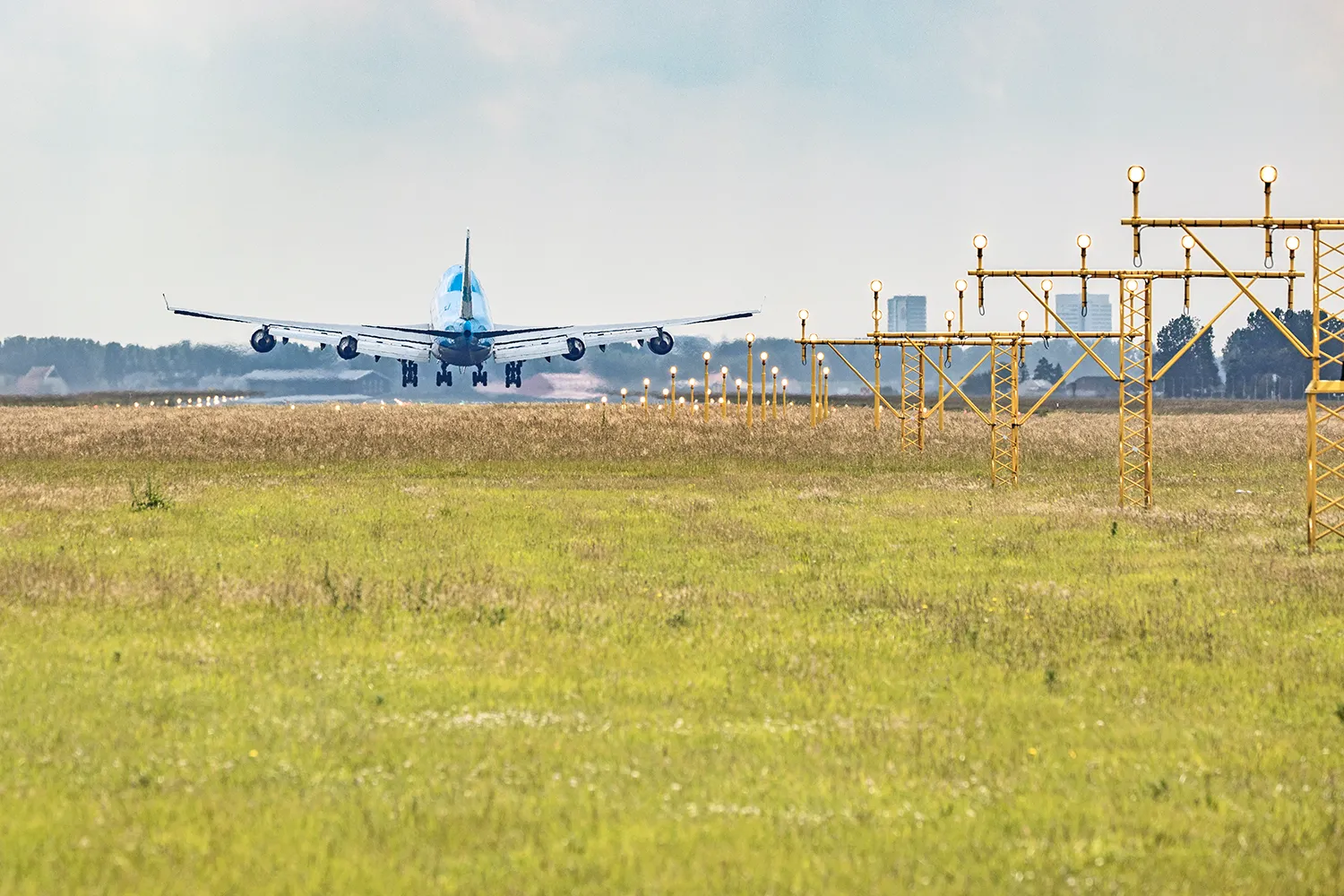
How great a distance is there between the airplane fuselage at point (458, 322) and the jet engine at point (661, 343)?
15.4 metres

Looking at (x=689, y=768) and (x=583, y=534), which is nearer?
(x=689, y=768)

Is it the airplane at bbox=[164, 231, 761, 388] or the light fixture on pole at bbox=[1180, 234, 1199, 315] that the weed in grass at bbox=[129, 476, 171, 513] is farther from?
the airplane at bbox=[164, 231, 761, 388]

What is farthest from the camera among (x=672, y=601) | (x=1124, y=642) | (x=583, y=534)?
(x=583, y=534)

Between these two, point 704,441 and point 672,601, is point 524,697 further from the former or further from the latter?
point 704,441

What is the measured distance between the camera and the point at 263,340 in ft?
352

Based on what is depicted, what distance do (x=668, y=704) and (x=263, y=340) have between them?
314 feet

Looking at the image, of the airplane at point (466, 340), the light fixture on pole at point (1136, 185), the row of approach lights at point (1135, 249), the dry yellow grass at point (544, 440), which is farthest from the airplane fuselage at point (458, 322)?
the light fixture on pole at point (1136, 185)

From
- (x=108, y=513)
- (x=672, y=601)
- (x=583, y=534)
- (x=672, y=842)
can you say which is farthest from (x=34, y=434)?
(x=672, y=842)

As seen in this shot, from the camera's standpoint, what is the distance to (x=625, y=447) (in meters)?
70.6

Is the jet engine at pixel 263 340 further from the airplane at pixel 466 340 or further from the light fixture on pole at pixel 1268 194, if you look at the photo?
the light fixture on pole at pixel 1268 194

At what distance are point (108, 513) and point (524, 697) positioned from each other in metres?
25.4

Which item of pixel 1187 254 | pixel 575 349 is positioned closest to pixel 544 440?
pixel 1187 254

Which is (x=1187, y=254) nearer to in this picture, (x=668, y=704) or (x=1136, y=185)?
(x=1136, y=185)

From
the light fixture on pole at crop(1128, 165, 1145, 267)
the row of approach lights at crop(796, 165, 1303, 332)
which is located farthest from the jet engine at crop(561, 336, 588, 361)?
the light fixture on pole at crop(1128, 165, 1145, 267)
